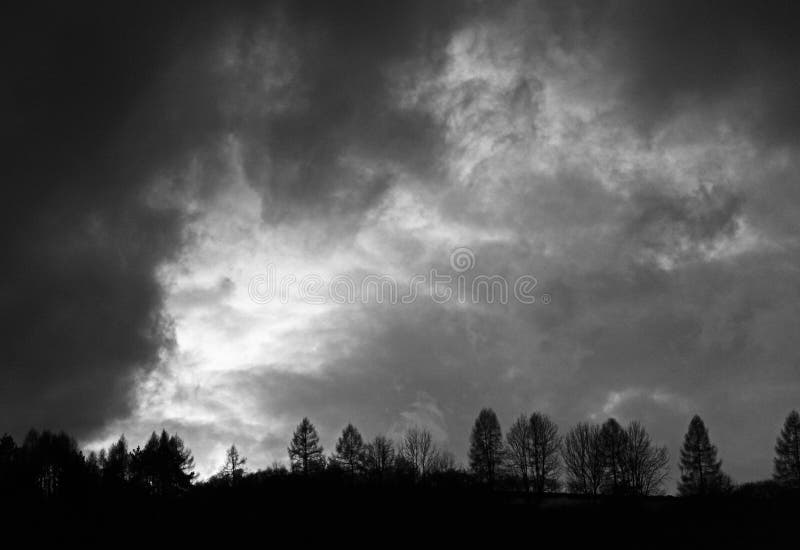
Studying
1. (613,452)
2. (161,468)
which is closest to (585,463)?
(613,452)

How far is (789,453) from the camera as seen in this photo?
372ft

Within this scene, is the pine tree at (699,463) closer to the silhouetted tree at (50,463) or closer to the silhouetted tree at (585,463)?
the silhouetted tree at (585,463)

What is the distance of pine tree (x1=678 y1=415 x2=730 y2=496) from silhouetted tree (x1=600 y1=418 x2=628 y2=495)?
9817 millimetres

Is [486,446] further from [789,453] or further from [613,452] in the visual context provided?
[789,453]

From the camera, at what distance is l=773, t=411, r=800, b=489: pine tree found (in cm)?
11094

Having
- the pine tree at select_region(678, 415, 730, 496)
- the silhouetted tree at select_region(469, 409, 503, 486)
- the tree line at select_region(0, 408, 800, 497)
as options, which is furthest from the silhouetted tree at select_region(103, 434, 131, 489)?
the pine tree at select_region(678, 415, 730, 496)

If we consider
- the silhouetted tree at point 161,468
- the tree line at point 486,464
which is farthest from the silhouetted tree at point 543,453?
the silhouetted tree at point 161,468

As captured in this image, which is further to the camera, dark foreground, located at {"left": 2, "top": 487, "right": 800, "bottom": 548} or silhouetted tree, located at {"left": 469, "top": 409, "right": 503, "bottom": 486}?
silhouetted tree, located at {"left": 469, "top": 409, "right": 503, "bottom": 486}

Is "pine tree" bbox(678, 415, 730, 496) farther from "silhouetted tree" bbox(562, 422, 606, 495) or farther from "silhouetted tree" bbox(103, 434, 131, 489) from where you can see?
"silhouetted tree" bbox(103, 434, 131, 489)

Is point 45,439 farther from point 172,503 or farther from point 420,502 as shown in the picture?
point 420,502

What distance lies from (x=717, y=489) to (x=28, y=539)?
96493 millimetres

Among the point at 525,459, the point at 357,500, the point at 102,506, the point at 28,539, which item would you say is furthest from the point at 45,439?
the point at 525,459

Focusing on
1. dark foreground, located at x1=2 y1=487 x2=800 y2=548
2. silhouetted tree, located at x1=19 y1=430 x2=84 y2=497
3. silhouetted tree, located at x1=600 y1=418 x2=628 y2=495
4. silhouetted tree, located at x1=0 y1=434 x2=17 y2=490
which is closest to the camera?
dark foreground, located at x1=2 y1=487 x2=800 y2=548

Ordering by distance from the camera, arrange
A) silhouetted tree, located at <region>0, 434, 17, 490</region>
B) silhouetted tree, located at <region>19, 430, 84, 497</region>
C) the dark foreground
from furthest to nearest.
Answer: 1. silhouetted tree, located at <region>19, 430, 84, 497</region>
2. silhouetted tree, located at <region>0, 434, 17, 490</region>
3. the dark foreground
